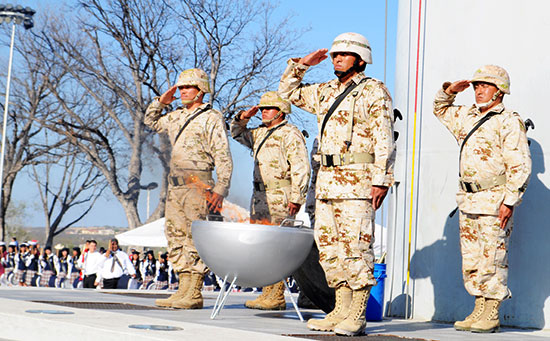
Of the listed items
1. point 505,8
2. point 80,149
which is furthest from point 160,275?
point 505,8

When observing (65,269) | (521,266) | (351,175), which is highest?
(351,175)

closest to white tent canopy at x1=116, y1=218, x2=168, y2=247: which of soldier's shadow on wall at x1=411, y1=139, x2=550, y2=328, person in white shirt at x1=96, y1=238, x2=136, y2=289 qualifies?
person in white shirt at x1=96, y1=238, x2=136, y2=289

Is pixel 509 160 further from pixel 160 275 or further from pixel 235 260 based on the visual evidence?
pixel 160 275

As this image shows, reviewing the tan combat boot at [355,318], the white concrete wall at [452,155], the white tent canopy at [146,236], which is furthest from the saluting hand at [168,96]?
the white tent canopy at [146,236]

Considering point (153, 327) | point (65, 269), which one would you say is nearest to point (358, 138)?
point (153, 327)

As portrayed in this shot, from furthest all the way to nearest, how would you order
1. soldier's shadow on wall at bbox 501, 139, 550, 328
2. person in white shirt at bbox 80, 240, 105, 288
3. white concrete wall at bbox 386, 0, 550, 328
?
person in white shirt at bbox 80, 240, 105, 288
white concrete wall at bbox 386, 0, 550, 328
soldier's shadow on wall at bbox 501, 139, 550, 328

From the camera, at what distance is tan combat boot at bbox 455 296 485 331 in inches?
242

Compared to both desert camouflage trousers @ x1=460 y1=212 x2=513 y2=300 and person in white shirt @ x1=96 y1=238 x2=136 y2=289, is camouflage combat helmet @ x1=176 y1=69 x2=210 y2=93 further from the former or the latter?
person in white shirt @ x1=96 y1=238 x2=136 y2=289

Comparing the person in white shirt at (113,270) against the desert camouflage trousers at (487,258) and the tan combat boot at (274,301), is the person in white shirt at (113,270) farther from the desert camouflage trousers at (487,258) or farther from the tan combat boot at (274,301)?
the desert camouflage trousers at (487,258)

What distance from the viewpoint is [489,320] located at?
6.17 meters

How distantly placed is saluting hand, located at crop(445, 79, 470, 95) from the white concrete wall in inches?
23.3

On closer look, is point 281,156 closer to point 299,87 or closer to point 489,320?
point 299,87

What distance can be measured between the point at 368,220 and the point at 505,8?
2.47 meters

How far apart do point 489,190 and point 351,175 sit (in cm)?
125
